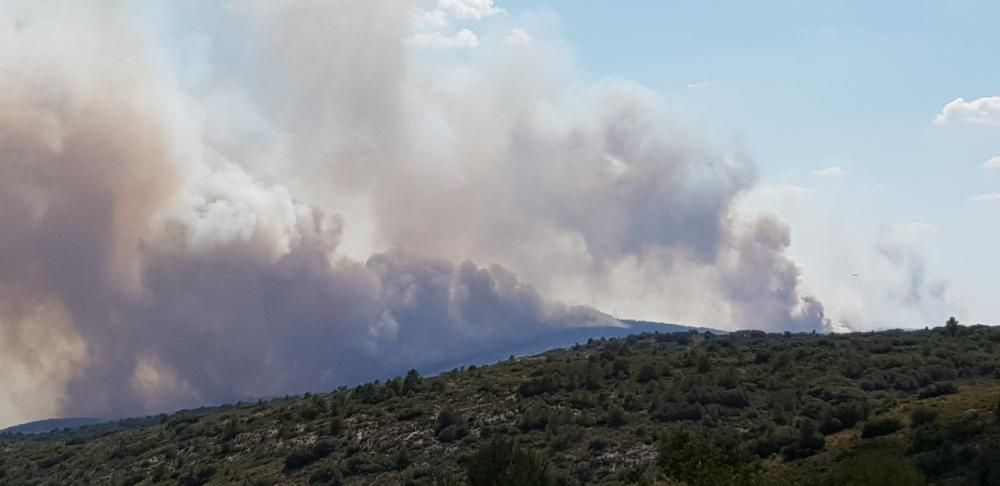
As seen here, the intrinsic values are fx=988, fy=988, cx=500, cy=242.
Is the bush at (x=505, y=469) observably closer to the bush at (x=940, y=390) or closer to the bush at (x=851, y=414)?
the bush at (x=851, y=414)

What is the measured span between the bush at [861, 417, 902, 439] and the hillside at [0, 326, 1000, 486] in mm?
84

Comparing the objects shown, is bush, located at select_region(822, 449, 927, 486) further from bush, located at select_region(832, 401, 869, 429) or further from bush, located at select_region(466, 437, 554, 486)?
bush, located at select_region(466, 437, 554, 486)

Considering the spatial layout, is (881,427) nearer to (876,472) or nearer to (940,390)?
(940,390)

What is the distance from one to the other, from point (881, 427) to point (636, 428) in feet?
65.5

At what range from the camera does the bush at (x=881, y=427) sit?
190 ft

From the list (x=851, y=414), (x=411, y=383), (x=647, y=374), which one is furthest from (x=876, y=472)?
(x=411, y=383)

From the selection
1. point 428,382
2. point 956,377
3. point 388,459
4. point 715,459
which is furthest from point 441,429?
point 956,377

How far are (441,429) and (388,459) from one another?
22.4ft

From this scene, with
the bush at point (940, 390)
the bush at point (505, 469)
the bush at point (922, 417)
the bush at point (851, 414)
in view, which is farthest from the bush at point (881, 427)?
the bush at point (505, 469)

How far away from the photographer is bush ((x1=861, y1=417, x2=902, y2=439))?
58.0 metres

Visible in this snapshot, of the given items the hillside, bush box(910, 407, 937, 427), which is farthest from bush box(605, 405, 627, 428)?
bush box(910, 407, 937, 427)

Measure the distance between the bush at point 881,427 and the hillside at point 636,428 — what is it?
0.28ft

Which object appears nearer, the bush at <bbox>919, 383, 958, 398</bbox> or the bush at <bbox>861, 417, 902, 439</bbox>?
the bush at <bbox>861, 417, 902, 439</bbox>

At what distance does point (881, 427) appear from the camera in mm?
58188
